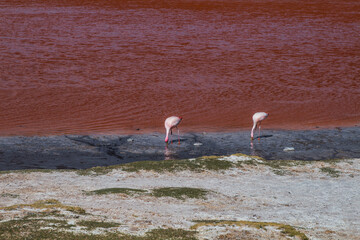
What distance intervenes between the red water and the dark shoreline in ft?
4.67

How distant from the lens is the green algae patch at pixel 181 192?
472 inches

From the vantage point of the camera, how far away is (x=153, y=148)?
1864 centimetres

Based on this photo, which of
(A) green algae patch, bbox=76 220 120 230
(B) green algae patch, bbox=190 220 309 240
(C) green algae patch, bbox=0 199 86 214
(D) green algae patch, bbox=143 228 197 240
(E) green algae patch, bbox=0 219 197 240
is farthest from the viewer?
(C) green algae patch, bbox=0 199 86 214

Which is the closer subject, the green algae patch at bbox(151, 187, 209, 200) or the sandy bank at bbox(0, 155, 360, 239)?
the sandy bank at bbox(0, 155, 360, 239)

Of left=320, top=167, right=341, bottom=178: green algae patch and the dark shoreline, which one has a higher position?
left=320, top=167, right=341, bottom=178: green algae patch

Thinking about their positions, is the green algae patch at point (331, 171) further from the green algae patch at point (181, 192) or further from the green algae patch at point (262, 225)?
the green algae patch at point (262, 225)

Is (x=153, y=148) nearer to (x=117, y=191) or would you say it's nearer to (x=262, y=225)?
(x=117, y=191)

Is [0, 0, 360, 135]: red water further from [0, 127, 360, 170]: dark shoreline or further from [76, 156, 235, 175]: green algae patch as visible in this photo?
[76, 156, 235, 175]: green algae patch

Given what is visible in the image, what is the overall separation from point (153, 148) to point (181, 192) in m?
6.48

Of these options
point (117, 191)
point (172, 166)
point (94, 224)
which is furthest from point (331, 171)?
point (94, 224)

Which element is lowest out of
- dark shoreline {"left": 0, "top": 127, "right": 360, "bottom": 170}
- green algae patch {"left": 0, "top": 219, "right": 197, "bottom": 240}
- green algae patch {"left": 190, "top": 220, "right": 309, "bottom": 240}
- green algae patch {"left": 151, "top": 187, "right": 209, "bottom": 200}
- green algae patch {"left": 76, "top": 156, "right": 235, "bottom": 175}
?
dark shoreline {"left": 0, "top": 127, "right": 360, "bottom": 170}

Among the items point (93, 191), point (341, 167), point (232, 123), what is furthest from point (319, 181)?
point (232, 123)

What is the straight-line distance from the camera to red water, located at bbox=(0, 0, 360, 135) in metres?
23.7

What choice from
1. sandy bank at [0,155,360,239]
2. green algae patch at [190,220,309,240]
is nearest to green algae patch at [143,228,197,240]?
sandy bank at [0,155,360,239]
